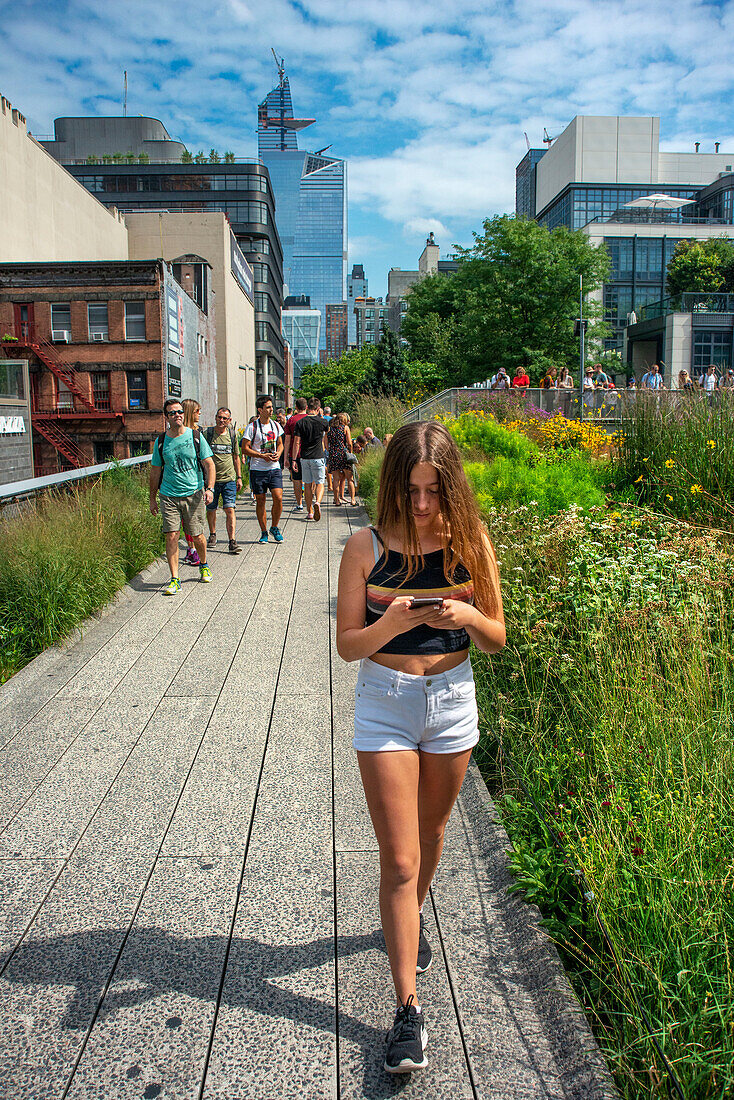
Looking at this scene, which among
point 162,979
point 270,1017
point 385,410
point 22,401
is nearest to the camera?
point 270,1017

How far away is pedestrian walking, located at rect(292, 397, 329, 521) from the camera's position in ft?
42.0

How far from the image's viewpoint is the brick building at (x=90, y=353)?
27516mm

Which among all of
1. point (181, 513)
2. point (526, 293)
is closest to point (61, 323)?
point (526, 293)

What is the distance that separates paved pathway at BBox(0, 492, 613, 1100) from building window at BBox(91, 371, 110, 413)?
2501 centimetres

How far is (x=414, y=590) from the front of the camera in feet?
8.36

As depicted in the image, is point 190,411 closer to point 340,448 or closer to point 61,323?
point 340,448

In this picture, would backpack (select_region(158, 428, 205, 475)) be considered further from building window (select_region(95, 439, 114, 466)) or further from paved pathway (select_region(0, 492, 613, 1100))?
building window (select_region(95, 439, 114, 466))

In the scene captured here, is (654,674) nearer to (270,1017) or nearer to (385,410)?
(270,1017)

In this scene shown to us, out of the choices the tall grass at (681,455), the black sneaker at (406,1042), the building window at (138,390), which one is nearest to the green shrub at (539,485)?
the tall grass at (681,455)

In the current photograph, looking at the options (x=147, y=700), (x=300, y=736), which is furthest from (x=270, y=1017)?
(x=147, y=700)

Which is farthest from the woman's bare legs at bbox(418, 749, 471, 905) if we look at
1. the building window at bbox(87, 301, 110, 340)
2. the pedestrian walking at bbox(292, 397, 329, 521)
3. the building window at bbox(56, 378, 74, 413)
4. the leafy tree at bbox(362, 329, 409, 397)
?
the leafy tree at bbox(362, 329, 409, 397)

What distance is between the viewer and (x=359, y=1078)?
242 cm

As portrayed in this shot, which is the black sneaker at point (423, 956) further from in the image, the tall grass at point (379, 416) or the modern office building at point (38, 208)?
the modern office building at point (38, 208)

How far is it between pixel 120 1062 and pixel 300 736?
2481 mm
